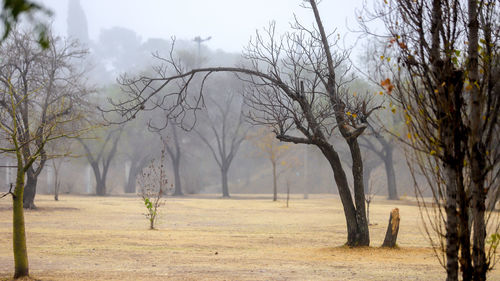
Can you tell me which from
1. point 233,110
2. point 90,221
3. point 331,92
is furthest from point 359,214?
point 233,110

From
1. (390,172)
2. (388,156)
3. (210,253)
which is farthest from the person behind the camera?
(390,172)

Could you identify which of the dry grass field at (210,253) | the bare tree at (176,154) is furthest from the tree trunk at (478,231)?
the bare tree at (176,154)

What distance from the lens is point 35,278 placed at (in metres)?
8.48

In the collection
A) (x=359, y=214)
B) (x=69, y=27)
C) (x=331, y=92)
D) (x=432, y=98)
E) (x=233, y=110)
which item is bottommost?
(x=359, y=214)

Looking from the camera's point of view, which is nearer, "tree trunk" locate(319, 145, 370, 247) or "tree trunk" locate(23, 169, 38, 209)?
"tree trunk" locate(319, 145, 370, 247)

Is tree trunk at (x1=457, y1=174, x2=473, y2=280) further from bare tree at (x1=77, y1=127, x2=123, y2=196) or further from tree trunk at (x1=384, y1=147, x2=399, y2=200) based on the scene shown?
bare tree at (x1=77, y1=127, x2=123, y2=196)

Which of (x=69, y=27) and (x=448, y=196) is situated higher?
(x=69, y=27)

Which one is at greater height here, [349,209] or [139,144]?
[139,144]

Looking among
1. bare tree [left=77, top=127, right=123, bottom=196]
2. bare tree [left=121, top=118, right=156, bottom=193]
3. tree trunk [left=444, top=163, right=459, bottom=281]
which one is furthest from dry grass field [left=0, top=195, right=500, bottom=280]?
bare tree [left=121, top=118, right=156, bottom=193]

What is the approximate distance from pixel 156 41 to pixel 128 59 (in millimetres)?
17181

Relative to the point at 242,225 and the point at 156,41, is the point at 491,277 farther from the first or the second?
the point at 156,41

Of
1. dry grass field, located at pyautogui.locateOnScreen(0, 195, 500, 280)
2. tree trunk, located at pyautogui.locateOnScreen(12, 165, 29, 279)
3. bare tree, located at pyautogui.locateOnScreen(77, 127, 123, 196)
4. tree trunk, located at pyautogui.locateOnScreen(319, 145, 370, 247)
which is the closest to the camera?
tree trunk, located at pyautogui.locateOnScreen(12, 165, 29, 279)

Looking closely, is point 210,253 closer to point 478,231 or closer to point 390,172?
point 478,231

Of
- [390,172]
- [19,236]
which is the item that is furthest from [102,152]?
[19,236]
